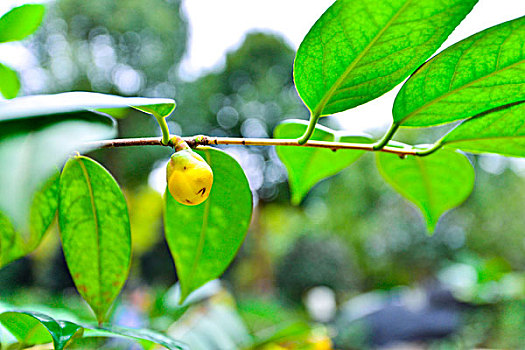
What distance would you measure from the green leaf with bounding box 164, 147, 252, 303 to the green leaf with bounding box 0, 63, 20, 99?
13 centimetres

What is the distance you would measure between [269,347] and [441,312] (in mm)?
1220

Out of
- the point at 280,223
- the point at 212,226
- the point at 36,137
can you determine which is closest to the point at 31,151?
the point at 36,137

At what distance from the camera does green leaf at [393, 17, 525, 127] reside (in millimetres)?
144

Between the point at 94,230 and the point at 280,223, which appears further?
the point at 280,223

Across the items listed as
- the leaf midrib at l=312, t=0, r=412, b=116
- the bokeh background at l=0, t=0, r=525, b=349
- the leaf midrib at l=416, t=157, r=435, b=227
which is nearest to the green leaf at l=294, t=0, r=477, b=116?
the leaf midrib at l=312, t=0, r=412, b=116

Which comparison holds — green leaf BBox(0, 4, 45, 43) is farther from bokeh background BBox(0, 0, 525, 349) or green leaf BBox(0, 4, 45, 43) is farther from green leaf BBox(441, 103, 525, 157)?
bokeh background BBox(0, 0, 525, 349)

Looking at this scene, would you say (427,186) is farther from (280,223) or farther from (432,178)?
(280,223)

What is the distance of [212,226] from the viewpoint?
0.20m

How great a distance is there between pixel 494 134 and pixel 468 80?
0.03 meters

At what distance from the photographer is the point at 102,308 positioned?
188 millimetres

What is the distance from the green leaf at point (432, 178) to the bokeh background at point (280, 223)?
35.9 inches

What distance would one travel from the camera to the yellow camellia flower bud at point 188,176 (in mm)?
141

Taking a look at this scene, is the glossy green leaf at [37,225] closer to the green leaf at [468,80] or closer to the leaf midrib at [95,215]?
the leaf midrib at [95,215]

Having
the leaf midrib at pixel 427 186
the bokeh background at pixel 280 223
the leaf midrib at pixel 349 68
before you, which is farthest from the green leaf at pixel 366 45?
the bokeh background at pixel 280 223
